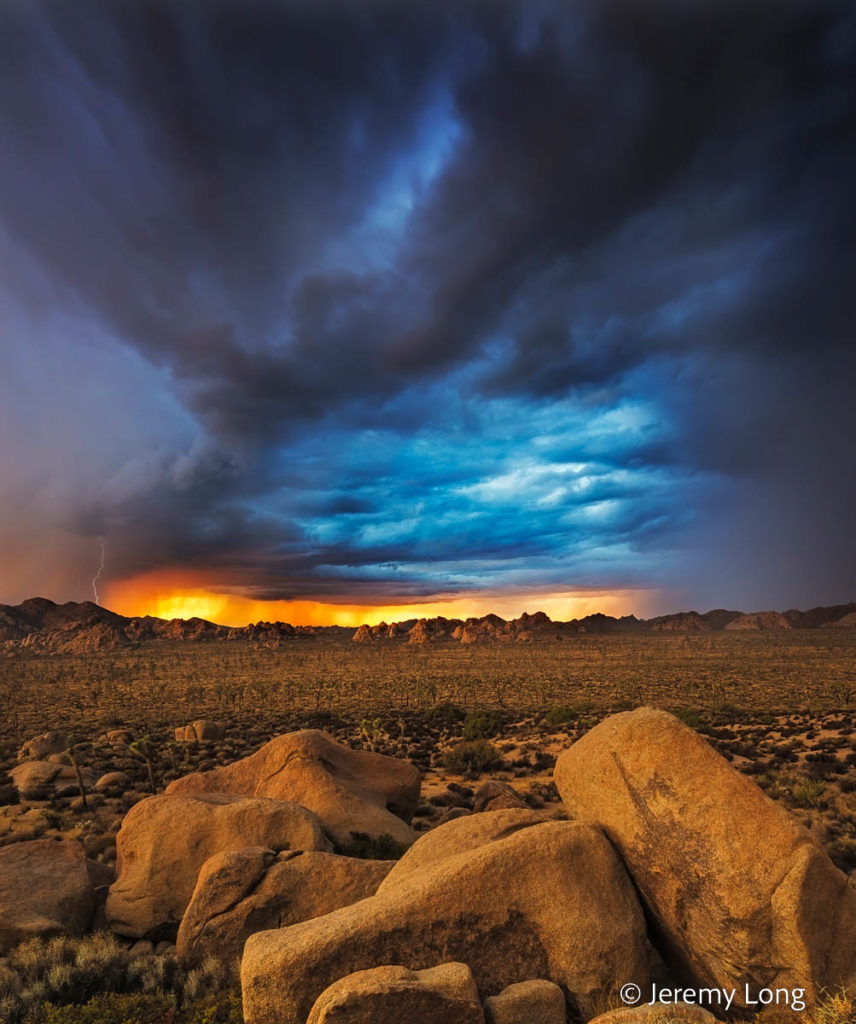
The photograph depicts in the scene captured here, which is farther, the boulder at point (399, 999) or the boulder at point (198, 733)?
the boulder at point (198, 733)

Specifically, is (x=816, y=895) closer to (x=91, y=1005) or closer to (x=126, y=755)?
(x=91, y=1005)

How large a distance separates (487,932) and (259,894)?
13.8 ft

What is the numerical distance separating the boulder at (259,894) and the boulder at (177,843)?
1.59 metres

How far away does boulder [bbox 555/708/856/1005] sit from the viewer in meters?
6.68

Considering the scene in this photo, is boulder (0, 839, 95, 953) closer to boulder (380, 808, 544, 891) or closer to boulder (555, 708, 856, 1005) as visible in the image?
boulder (380, 808, 544, 891)

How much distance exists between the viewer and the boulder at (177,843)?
10805 mm

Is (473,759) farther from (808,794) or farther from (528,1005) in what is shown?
(528,1005)

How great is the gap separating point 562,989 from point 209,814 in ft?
26.6

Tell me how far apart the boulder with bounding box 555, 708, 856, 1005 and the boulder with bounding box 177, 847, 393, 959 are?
409 cm

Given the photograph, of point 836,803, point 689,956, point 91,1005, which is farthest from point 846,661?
point 91,1005

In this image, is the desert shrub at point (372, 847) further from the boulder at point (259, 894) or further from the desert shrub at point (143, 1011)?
the desert shrub at point (143, 1011)

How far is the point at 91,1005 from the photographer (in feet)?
24.2

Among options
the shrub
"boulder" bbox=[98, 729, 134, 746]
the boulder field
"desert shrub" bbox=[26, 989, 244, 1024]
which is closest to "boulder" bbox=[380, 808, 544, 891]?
the boulder field

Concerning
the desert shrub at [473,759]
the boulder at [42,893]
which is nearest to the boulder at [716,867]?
the boulder at [42,893]
